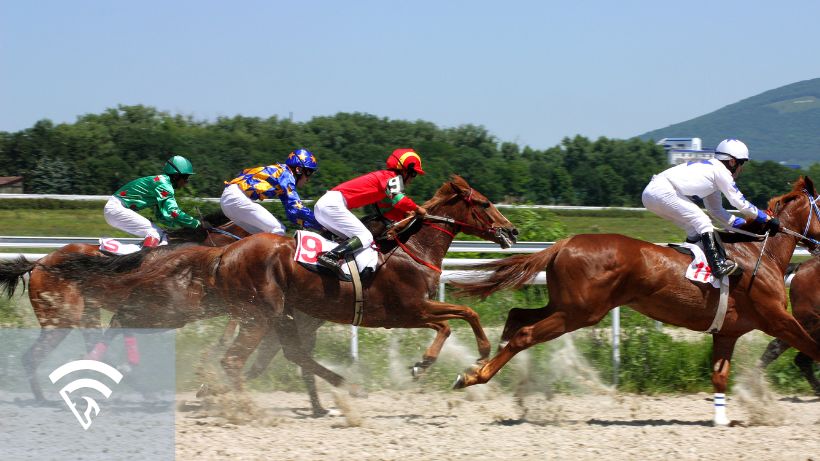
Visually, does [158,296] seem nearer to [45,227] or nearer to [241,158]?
[45,227]

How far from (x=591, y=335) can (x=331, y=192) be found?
2.57 meters

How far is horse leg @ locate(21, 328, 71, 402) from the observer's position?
654 centimetres

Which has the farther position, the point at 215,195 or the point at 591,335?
the point at 215,195

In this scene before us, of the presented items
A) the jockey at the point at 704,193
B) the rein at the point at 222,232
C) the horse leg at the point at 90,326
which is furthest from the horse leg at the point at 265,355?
the jockey at the point at 704,193

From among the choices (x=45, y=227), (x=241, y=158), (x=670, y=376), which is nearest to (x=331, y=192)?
(x=670, y=376)

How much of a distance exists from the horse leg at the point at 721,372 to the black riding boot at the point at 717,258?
0.56 m

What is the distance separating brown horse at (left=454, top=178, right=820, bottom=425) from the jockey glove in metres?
0.05

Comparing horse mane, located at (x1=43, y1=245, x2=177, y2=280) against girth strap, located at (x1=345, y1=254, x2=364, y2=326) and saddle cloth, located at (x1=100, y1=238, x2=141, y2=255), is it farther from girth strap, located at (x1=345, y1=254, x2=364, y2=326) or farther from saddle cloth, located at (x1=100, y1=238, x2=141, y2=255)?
girth strap, located at (x1=345, y1=254, x2=364, y2=326)

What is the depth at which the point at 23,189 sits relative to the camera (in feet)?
77.9

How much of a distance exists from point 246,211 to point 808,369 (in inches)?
181

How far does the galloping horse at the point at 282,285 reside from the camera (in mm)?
6445

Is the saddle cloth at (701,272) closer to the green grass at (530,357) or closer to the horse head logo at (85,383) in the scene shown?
the green grass at (530,357)

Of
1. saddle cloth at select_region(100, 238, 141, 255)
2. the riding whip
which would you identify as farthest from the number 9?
the riding whip

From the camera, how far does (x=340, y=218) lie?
6578 mm
